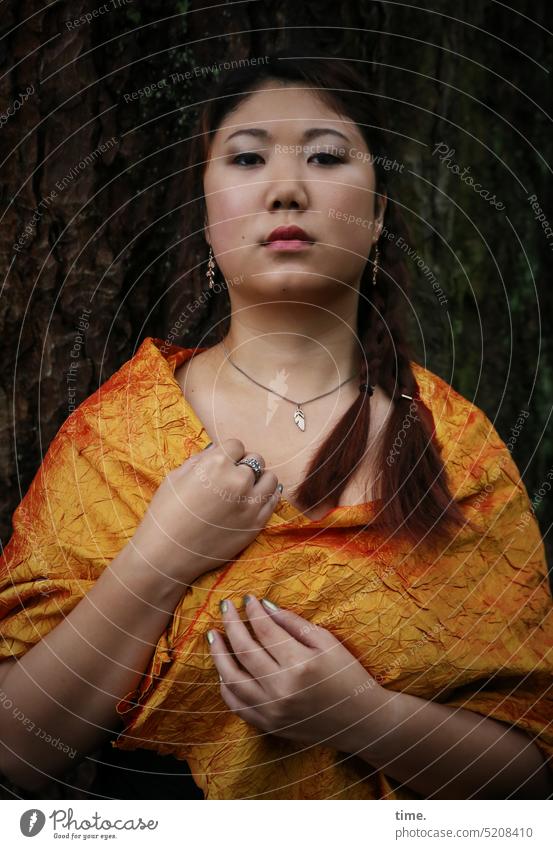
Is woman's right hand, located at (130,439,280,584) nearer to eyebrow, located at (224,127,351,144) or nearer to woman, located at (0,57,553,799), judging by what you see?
woman, located at (0,57,553,799)

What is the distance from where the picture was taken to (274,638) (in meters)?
1.08

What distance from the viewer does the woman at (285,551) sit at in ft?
3.57

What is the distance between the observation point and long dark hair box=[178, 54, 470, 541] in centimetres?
117

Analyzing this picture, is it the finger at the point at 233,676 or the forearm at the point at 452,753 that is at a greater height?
the finger at the point at 233,676

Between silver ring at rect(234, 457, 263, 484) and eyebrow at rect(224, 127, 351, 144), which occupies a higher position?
eyebrow at rect(224, 127, 351, 144)

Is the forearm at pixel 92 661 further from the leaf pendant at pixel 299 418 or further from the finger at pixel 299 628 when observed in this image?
the leaf pendant at pixel 299 418

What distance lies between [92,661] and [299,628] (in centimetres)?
25

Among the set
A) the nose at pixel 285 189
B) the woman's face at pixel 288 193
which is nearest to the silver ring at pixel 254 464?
the woman's face at pixel 288 193

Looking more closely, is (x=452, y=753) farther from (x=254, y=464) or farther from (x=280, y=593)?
(x=254, y=464)

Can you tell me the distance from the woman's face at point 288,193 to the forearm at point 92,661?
15.4 inches

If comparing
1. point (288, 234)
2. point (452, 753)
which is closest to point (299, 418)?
point (288, 234)

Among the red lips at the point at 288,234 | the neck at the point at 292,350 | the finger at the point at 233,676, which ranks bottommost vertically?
the finger at the point at 233,676

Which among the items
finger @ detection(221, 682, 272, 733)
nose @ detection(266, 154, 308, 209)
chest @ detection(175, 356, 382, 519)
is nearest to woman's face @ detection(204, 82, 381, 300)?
nose @ detection(266, 154, 308, 209)
